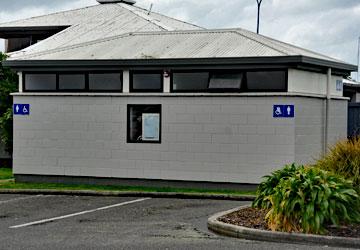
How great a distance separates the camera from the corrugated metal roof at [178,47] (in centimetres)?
1992

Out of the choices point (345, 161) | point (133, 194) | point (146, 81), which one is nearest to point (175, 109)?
point (146, 81)

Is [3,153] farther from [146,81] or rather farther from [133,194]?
[133,194]

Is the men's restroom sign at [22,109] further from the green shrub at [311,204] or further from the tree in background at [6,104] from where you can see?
Answer: the green shrub at [311,204]

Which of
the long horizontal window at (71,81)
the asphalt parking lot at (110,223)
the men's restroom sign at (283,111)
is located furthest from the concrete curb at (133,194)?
the long horizontal window at (71,81)

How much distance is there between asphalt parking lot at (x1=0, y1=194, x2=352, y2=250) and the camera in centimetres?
1143

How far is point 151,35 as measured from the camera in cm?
2273

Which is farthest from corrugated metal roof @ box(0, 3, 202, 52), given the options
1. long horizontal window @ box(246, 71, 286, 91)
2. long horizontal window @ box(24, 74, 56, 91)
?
long horizontal window @ box(246, 71, 286, 91)

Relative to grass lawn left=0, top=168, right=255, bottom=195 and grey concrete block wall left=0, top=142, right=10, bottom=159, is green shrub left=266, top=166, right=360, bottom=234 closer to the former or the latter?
grass lawn left=0, top=168, right=255, bottom=195

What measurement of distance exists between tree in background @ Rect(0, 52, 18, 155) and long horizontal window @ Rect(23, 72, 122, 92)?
14.4ft

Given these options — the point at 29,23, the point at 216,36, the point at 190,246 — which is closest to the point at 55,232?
the point at 190,246

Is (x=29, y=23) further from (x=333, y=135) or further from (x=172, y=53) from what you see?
(x=333, y=135)

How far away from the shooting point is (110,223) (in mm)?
13750

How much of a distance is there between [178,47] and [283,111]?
382 cm

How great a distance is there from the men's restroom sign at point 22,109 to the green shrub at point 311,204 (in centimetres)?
1094
